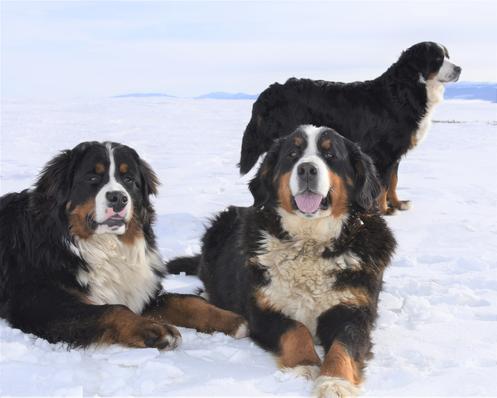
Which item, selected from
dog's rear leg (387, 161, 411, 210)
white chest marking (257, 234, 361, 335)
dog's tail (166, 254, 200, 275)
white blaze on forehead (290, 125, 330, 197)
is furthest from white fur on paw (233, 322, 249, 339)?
dog's rear leg (387, 161, 411, 210)

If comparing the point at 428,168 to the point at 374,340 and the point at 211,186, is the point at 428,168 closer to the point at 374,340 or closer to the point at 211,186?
the point at 211,186

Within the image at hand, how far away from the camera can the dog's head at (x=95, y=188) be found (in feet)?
13.1

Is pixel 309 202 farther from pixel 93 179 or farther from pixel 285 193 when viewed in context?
pixel 93 179

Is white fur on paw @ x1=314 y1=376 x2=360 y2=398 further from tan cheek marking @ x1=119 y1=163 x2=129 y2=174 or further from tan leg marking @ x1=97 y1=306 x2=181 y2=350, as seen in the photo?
tan cheek marking @ x1=119 y1=163 x2=129 y2=174

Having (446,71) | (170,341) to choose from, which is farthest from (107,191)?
(446,71)

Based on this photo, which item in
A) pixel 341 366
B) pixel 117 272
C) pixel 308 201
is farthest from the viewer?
pixel 117 272

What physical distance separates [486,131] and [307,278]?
17702mm

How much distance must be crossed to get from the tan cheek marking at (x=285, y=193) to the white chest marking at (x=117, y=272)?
102 cm

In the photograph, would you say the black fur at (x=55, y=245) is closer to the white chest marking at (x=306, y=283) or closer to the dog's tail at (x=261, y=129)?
the white chest marking at (x=306, y=283)

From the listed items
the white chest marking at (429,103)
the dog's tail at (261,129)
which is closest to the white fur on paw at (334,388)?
the dog's tail at (261,129)

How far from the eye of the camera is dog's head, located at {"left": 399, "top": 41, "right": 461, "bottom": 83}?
8.15m

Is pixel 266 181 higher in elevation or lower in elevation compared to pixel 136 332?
higher

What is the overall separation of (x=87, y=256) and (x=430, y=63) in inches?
221

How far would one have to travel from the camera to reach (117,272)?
4312 millimetres
